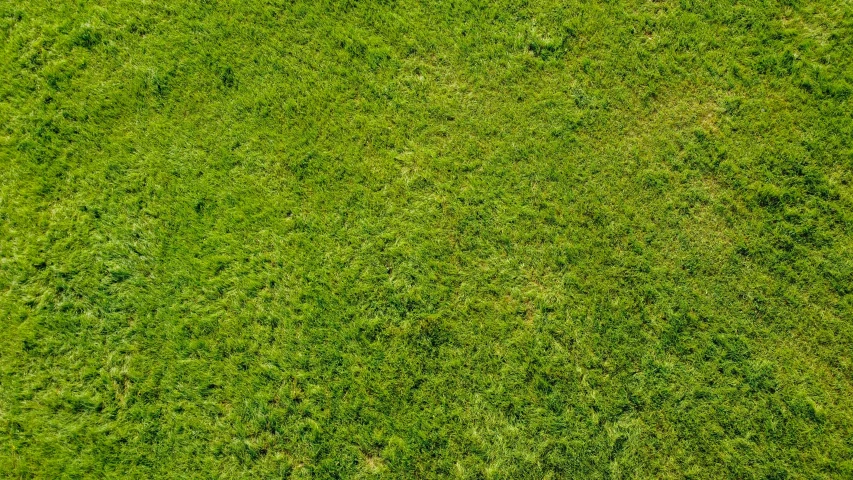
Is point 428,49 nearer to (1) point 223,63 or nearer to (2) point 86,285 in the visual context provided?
(1) point 223,63

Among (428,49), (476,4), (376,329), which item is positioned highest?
(476,4)

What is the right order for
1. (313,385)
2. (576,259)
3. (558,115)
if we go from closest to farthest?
(313,385)
(576,259)
(558,115)

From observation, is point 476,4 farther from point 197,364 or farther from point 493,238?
point 197,364

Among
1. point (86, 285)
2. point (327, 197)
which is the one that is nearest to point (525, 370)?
point (327, 197)

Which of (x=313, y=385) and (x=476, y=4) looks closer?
(x=313, y=385)

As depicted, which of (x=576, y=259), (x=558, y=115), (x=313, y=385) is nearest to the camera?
(x=313, y=385)

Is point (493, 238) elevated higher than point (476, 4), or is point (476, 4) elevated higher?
point (476, 4)
